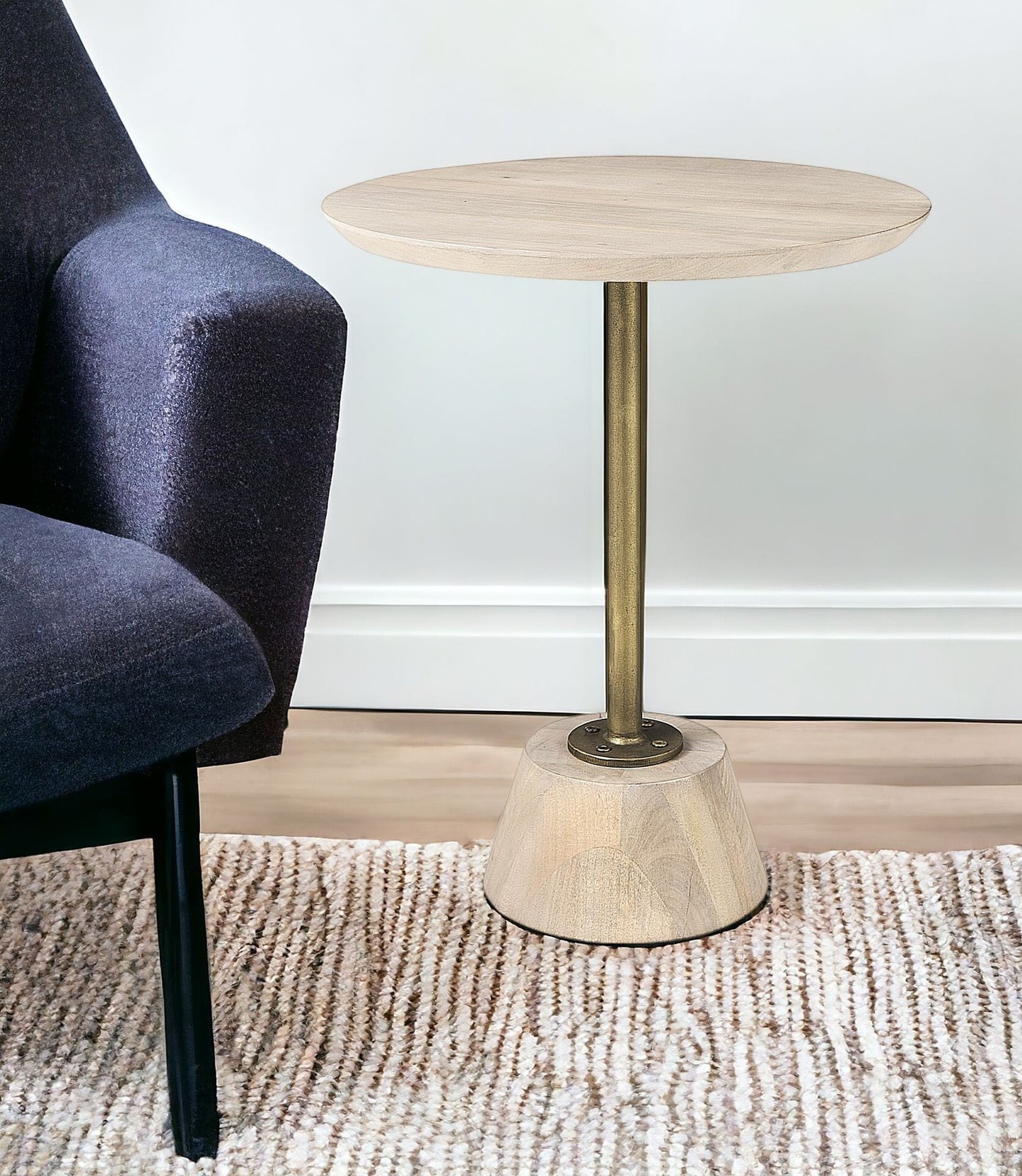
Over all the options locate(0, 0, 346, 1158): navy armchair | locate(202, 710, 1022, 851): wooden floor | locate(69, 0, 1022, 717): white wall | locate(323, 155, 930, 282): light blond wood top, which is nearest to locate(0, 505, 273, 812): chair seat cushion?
locate(0, 0, 346, 1158): navy armchair

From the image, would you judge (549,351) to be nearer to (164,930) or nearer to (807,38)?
(807,38)

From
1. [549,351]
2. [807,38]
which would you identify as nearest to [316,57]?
[549,351]

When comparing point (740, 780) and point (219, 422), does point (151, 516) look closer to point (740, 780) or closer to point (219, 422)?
point (219, 422)

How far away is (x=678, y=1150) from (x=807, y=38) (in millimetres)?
1174

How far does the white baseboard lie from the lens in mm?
1635

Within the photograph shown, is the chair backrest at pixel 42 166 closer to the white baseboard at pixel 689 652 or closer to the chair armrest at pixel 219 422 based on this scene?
the chair armrest at pixel 219 422

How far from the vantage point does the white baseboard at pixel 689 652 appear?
163 centimetres

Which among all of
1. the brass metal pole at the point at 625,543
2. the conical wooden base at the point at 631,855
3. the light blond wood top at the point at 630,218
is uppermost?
the light blond wood top at the point at 630,218

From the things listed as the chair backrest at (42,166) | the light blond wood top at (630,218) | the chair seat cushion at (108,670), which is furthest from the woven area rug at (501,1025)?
the light blond wood top at (630,218)

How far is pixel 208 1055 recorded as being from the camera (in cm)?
91

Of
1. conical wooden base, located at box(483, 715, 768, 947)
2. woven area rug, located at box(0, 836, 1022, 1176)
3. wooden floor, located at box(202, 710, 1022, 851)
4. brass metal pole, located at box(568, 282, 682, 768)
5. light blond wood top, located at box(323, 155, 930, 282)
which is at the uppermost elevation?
light blond wood top, located at box(323, 155, 930, 282)

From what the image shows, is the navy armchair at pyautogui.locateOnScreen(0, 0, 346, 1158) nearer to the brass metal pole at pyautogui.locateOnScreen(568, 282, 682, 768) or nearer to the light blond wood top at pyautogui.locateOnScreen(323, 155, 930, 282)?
the light blond wood top at pyautogui.locateOnScreen(323, 155, 930, 282)

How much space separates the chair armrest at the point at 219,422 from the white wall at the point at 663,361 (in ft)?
1.97

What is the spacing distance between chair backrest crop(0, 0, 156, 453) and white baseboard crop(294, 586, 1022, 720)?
66 centimetres
